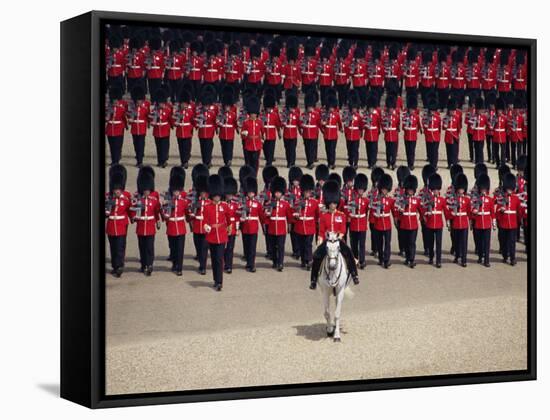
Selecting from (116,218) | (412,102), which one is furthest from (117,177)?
(412,102)

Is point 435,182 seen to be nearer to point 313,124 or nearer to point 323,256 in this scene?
point 313,124

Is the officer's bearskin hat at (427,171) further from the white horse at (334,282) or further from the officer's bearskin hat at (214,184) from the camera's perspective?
the officer's bearskin hat at (214,184)

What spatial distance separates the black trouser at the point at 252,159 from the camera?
1823 centimetres

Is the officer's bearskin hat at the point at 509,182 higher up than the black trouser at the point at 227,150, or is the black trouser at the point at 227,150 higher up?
the black trouser at the point at 227,150

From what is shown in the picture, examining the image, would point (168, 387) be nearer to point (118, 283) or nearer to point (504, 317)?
point (118, 283)

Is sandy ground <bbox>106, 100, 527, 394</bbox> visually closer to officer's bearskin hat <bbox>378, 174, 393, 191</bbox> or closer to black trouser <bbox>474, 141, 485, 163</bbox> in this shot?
black trouser <bbox>474, 141, 485, 163</bbox>

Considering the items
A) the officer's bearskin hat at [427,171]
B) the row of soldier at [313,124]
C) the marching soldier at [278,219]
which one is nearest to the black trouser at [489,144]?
the row of soldier at [313,124]

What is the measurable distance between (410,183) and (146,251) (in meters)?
3.43

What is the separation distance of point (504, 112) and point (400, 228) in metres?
1.93

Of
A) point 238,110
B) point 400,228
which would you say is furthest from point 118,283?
point 400,228

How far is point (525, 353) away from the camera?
64.2ft

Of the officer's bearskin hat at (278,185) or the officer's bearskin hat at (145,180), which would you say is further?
the officer's bearskin hat at (278,185)

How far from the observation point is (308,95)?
61.1ft

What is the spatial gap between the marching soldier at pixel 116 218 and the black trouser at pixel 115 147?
0.09 metres
